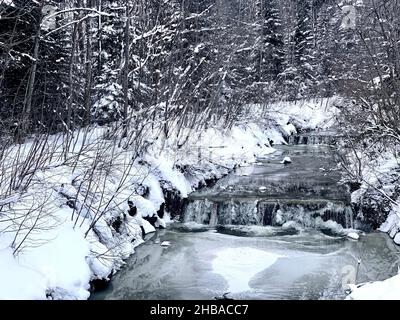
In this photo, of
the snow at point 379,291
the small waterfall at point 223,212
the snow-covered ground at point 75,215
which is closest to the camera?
the snow at point 379,291

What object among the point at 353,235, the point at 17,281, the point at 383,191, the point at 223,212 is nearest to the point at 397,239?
the point at 353,235

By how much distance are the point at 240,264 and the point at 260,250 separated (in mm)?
998

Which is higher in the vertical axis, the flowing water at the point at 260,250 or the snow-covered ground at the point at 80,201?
the snow-covered ground at the point at 80,201

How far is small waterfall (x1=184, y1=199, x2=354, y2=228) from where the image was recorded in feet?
39.8

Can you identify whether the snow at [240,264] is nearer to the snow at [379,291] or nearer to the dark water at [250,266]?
the dark water at [250,266]

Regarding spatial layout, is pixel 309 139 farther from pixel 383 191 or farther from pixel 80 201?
pixel 80 201

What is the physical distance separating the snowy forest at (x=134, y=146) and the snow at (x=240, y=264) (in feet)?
0.30

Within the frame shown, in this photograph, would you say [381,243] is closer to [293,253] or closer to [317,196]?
[293,253]

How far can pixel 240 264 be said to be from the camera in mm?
9203

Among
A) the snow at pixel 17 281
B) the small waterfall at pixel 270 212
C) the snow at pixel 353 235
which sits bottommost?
the snow at pixel 353 235

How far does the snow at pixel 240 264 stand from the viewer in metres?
8.34

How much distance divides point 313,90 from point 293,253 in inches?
1235

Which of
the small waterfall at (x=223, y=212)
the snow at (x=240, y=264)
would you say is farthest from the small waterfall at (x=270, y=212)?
the snow at (x=240, y=264)

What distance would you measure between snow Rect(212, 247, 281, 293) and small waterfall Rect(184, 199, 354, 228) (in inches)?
90.8
